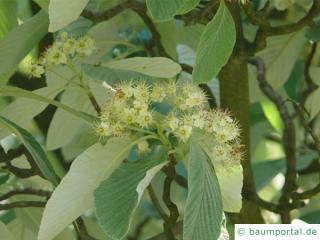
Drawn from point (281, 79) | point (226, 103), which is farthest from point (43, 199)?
point (281, 79)

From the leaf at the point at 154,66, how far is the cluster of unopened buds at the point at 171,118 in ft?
0.07

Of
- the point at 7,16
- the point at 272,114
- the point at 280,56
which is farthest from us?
the point at 272,114

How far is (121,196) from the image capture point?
85cm

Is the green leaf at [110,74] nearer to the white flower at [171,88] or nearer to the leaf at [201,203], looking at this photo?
the white flower at [171,88]

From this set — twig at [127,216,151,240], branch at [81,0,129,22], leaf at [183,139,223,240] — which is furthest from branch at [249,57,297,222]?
twig at [127,216,151,240]

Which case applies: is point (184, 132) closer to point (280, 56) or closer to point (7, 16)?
point (7, 16)

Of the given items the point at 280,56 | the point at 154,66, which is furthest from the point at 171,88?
the point at 280,56

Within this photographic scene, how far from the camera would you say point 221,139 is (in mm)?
908

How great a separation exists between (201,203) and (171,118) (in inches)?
4.9

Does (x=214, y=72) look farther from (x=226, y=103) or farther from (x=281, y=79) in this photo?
(x=281, y=79)

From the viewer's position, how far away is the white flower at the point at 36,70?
1032mm

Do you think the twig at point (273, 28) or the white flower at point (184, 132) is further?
the twig at point (273, 28)

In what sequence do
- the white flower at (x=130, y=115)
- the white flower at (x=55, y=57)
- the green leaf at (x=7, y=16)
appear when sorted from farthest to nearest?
the green leaf at (x=7, y=16)
the white flower at (x=55, y=57)
the white flower at (x=130, y=115)

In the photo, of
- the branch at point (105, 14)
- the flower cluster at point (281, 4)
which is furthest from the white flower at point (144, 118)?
the flower cluster at point (281, 4)
